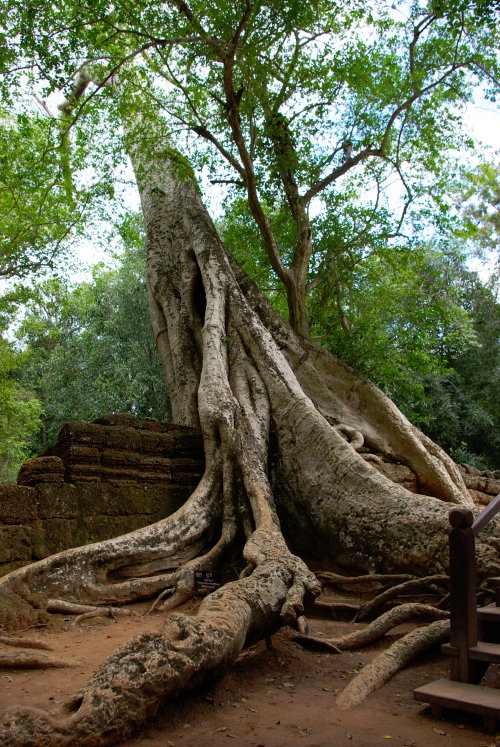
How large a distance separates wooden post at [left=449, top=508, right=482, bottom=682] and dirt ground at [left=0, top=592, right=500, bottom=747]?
0.18 metres

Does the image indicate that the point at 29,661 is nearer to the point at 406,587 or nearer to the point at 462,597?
the point at 462,597

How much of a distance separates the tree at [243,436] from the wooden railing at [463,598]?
0.78m

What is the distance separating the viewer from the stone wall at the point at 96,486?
375 cm

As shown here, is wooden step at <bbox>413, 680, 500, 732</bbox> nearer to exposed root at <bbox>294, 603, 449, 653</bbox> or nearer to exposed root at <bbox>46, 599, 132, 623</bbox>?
exposed root at <bbox>294, 603, 449, 653</bbox>

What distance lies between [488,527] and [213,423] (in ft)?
7.14

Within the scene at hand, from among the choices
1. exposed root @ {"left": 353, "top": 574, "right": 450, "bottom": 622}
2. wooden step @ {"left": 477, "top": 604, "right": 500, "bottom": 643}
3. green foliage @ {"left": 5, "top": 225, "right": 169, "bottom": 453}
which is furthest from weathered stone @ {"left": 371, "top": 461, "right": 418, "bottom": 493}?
green foliage @ {"left": 5, "top": 225, "right": 169, "bottom": 453}

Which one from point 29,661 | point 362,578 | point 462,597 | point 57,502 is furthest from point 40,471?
point 462,597

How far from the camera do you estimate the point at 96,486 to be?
4.19 metres

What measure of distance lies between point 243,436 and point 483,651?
2836 millimetres

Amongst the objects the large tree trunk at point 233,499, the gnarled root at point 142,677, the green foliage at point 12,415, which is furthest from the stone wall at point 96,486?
the green foliage at point 12,415

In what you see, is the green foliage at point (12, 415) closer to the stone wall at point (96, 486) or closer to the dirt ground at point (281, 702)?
the stone wall at point (96, 486)

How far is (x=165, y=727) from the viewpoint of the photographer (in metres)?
1.94

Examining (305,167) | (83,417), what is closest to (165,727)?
(305,167)

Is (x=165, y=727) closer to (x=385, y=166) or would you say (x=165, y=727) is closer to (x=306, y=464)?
(x=306, y=464)
